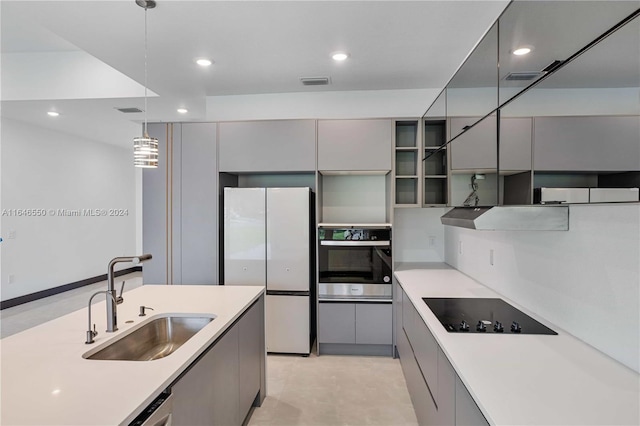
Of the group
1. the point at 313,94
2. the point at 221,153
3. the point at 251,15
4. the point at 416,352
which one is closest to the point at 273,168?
the point at 221,153

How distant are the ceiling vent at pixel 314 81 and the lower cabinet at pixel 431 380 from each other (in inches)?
85.2

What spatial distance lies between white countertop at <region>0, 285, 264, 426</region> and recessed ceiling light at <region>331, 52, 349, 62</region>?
2.14 m

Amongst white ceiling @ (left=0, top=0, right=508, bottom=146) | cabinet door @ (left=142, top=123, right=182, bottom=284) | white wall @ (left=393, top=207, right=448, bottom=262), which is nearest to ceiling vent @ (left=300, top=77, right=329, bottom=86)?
white ceiling @ (left=0, top=0, right=508, bottom=146)

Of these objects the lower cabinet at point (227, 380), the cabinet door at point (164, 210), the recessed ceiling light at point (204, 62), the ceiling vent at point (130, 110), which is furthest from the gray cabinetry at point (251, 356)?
the ceiling vent at point (130, 110)

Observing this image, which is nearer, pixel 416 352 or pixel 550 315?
pixel 550 315

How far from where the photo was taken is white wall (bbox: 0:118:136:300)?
516 centimetres

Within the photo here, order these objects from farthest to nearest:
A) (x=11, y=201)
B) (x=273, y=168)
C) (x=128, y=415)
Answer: (x=11, y=201) < (x=273, y=168) < (x=128, y=415)

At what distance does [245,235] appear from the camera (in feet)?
11.4

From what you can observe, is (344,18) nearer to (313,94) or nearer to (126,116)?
(313,94)

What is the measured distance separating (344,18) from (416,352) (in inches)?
89.5

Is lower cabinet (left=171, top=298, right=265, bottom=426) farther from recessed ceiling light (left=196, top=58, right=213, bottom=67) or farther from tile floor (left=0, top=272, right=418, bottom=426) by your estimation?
recessed ceiling light (left=196, top=58, right=213, bottom=67)

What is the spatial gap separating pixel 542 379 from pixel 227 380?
1.51 metres

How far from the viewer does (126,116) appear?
4754 mm

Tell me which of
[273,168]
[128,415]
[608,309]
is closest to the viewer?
Result: [128,415]
